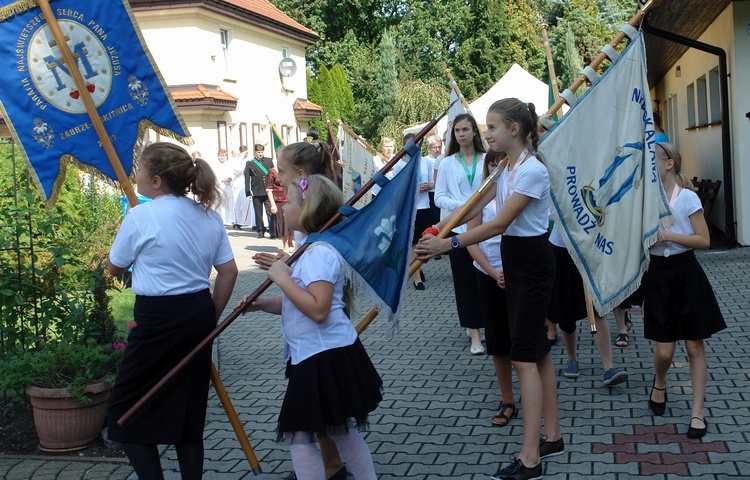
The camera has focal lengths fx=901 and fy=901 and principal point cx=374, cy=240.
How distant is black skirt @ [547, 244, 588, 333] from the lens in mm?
6609

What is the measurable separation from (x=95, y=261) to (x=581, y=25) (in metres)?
59.0

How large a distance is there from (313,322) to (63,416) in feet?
7.45

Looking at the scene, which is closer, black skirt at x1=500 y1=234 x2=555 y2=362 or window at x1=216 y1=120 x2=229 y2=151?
black skirt at x1=500 y1=234 x2=555 y2=362

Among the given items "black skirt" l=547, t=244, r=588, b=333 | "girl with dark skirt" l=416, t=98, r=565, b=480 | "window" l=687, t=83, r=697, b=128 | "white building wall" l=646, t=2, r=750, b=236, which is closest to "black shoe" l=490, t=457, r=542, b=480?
"girl with dark skirt" l=416, t=98, r=565, b=480

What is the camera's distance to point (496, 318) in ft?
18.0

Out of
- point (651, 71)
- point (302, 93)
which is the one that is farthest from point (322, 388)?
point (302, 93)

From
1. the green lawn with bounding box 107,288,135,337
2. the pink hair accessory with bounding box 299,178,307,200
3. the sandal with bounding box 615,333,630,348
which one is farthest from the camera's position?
the green lawn with bounding box 107,288,135,337

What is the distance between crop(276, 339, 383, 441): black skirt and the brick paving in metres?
0.98

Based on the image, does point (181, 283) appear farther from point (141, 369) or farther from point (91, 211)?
point (91, 211)

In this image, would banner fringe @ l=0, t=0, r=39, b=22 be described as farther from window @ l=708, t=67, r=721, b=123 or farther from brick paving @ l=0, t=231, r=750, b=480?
window @ l=708, t=67, r=721, b=123

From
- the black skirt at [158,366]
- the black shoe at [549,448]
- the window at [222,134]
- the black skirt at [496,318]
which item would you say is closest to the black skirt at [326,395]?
the black skirt at [158,366]

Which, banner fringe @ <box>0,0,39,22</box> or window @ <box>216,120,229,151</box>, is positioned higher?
window @ <box>216,120,229,151</box>

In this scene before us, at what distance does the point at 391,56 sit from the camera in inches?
1853

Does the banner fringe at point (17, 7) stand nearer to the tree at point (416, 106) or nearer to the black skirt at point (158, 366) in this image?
the black skirt at point (158, 366)
